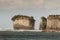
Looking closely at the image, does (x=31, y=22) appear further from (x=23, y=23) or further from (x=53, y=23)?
(x=53, y=23)

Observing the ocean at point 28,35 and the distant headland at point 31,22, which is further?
the distant headland at point 31,22

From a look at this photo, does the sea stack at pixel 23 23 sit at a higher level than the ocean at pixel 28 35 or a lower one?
higher

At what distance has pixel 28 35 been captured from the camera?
1413 mm

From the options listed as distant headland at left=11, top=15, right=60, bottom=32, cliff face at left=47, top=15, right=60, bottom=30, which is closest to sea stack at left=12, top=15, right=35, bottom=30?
distant headland at left=11, top=15, right=60, bottom=32

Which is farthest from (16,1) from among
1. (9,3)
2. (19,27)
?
(19,27)

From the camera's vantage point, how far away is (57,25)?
152 cm

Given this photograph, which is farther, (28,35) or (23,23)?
(23,23)

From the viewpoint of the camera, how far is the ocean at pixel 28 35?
1.41 metres

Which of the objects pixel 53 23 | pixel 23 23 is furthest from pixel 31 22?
pixel 53 23

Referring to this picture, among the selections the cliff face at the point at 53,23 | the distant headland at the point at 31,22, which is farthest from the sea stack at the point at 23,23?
the cliff face at the point at 53,23

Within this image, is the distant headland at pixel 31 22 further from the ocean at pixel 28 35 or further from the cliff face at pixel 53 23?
the ocean at pixel 28 35

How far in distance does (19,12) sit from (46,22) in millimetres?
642

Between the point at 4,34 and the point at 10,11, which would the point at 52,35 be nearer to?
the point at 4,34

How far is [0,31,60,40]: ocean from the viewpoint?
141cm
